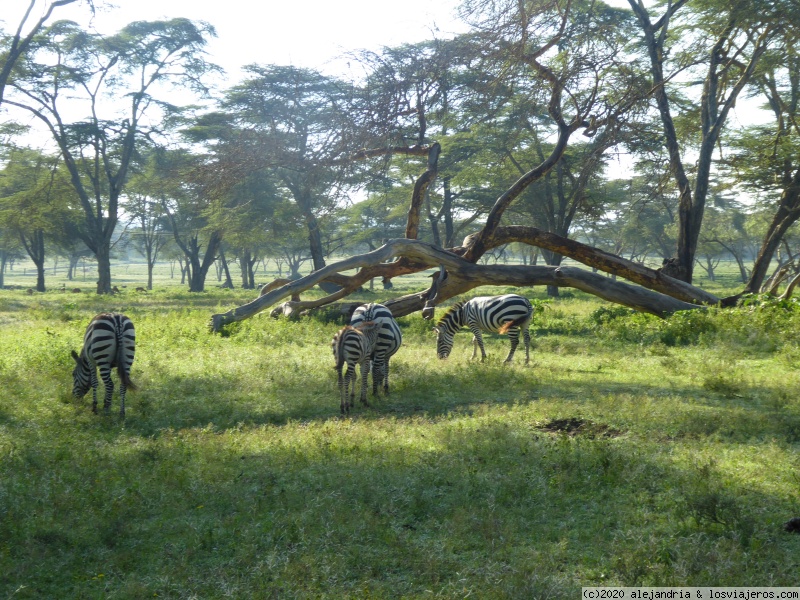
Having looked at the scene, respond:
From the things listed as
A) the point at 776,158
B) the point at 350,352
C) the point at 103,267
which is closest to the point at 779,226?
the point at 776,158

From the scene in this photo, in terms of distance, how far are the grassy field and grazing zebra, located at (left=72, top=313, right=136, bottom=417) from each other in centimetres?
47

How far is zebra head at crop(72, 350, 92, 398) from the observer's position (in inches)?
390

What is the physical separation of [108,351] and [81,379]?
0.81m

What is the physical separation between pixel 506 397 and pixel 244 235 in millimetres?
28512

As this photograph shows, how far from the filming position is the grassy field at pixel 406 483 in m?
4.84

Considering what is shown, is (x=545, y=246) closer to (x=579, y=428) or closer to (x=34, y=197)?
(x=579, y=428)

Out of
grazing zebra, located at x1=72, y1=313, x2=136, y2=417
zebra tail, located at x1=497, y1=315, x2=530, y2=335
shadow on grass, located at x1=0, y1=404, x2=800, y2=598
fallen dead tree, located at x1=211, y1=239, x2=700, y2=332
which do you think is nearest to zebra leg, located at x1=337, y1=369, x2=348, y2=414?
shadow on grass, located at x1=0, y1=404, x2=800, y2=598

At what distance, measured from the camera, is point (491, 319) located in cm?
1375

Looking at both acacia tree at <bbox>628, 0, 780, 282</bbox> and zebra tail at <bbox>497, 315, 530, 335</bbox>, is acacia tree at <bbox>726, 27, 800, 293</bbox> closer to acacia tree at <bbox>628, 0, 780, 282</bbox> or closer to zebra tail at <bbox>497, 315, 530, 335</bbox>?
acacia tree at <bbox>628, 0, 780, 282</bbox>

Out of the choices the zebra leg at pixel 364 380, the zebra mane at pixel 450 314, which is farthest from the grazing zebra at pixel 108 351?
the zebra mane at pixel 450 314

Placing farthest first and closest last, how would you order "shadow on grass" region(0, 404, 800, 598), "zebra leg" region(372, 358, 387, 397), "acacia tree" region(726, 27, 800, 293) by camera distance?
"acacia tree" region(726, 27, 800, 293) < "zebra leg" region(372, 358, 387, 397) < "shadow on grass" region(0, 404, 800, 598)

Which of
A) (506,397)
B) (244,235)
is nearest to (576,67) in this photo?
(506,397)

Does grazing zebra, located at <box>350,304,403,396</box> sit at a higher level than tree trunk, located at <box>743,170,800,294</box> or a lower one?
lower

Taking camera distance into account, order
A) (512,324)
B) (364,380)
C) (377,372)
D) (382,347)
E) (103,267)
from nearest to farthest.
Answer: (364,380)
(382,347)
(377,372)
(512,324)
(103,267)
